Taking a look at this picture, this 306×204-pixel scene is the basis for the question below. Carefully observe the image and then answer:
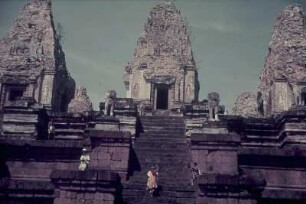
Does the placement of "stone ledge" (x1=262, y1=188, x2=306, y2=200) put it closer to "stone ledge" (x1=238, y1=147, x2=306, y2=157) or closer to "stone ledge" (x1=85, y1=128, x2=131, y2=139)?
"stone ledge" (x1=238, y1=147, x2=306, y2=157)

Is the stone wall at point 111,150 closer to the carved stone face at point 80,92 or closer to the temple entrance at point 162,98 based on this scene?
the temple entrance at point 162,98

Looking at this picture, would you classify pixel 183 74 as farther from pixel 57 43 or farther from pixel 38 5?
pixel 38 5

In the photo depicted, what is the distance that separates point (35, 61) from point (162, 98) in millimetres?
8301

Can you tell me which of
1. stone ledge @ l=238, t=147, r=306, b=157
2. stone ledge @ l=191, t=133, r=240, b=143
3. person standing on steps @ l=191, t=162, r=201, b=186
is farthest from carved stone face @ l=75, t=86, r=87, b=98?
person standing on steps @ l=191, t=162, r=201, b=186

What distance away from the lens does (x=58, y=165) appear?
1386 centimetres

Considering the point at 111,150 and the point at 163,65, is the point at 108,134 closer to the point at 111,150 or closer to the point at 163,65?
the point at 111,150

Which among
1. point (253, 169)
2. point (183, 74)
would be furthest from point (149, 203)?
point (183, 74)

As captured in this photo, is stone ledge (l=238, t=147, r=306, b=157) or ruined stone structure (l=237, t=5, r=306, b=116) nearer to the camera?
stone ledge (l=238, t=147, r=306, b=157)

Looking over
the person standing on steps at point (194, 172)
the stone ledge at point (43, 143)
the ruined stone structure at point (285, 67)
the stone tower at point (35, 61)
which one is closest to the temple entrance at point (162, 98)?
the ruined stone structure at point (285, 67)

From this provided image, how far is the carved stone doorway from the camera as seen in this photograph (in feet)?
87.5

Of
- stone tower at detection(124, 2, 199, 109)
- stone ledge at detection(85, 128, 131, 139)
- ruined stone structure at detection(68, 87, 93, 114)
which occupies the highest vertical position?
stone tower at detection(124, 2, 199, 109)

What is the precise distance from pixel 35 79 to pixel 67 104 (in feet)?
11.4

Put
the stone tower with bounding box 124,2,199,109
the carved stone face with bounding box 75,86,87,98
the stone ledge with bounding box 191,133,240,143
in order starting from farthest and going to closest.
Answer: the carved stone face with bounding box 75,86,87,98 → the stone tower with bounding box 124,2,199,109 → the stone ledge with bounding box 191,133,240,143

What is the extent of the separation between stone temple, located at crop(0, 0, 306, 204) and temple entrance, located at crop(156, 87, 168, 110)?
8 cm
